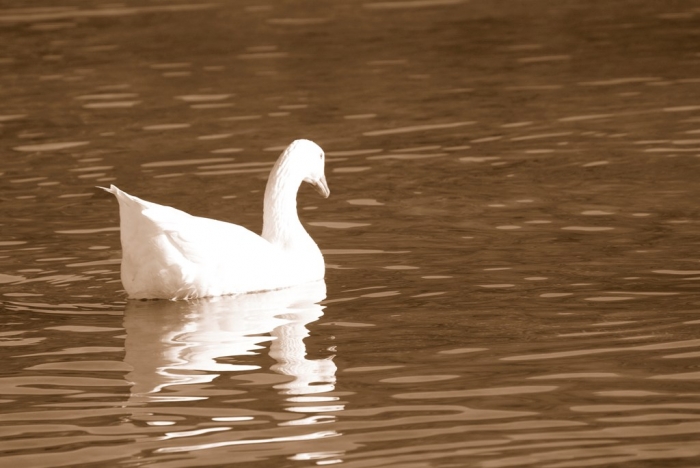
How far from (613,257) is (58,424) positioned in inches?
183

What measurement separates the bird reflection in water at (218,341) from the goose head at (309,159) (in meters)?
0.92

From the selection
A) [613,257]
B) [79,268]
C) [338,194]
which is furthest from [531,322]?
[338,194]

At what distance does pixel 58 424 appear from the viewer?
7.71m

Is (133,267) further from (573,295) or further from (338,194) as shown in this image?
(338,194)

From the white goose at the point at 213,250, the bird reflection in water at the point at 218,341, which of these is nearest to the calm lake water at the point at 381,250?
the bird reflection in water at the point at 218,341

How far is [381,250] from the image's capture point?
11469mm

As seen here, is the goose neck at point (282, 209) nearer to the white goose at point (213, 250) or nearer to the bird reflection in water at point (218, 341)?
the white goose at point (213, 250)

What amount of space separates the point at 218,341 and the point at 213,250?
942mm

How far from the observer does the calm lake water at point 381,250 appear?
24.5ft

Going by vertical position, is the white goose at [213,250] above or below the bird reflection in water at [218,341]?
above

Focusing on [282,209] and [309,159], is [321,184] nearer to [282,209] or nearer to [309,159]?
[309,159]

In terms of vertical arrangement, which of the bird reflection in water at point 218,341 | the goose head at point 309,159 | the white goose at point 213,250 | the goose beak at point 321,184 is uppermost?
the goose head at point 309,159

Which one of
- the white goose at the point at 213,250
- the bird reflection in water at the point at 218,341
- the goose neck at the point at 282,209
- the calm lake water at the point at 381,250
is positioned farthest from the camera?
the goose neck at the point at 282,209

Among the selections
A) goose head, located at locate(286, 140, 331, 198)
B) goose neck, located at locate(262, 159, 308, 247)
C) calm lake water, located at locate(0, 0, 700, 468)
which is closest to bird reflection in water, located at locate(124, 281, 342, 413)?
calm lake water, located at locate(0, 0, 700, 468)
